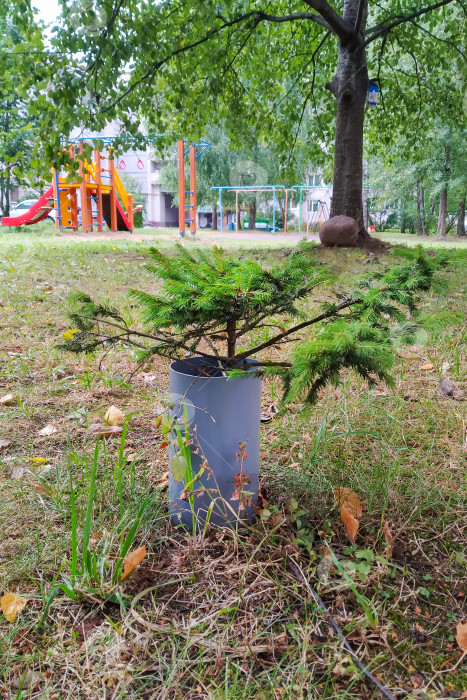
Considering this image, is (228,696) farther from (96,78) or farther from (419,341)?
(96,78)

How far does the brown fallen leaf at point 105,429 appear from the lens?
202 cm

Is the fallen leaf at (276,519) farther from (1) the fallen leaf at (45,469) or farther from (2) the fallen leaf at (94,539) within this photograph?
(1) the fallen leaf at (45,469)

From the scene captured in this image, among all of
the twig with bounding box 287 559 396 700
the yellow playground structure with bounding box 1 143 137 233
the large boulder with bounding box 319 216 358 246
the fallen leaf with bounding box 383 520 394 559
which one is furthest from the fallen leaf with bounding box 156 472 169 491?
the yellow playground structure with bounding box 1 143 137 233

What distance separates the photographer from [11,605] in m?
1.14

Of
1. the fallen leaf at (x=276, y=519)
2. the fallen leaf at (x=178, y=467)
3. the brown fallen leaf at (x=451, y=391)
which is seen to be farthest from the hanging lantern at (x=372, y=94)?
the fallen leaf at (x=178, y=467)

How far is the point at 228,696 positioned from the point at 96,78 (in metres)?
4.86

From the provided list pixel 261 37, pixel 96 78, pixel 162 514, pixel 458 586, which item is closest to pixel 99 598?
pixel 162 514

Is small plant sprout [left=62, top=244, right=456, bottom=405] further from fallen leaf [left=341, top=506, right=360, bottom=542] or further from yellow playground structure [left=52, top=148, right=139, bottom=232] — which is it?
yellow playground structure [left=52, top=148, right=139, bottom=232]

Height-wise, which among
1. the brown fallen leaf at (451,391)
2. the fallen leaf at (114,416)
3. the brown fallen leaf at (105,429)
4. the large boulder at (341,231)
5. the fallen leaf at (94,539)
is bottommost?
the fallen leaf at (94,539)

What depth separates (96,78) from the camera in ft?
14.7

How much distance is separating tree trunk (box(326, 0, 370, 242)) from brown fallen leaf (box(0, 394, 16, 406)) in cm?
541

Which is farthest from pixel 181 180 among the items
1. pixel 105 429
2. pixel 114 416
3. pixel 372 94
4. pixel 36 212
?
pixel 105 429

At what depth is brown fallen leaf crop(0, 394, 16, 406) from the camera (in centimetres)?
232

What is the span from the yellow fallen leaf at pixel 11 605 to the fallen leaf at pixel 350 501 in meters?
0.88
